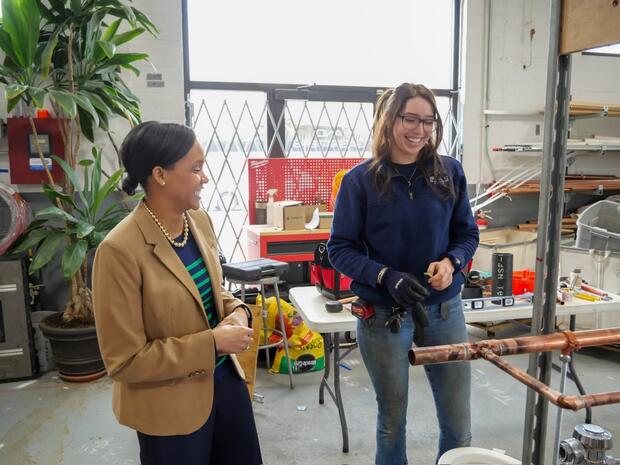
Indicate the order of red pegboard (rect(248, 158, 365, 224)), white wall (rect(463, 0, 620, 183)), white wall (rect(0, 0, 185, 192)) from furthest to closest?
white wall (rect(463, 0, 620, 183)), red pegboard (rect(248, 158, 365, 224)), white wall (rect(0, 0, 185, 192))

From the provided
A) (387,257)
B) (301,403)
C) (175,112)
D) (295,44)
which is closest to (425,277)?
(387,257)

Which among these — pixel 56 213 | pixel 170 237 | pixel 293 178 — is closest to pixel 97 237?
pixel 56 213

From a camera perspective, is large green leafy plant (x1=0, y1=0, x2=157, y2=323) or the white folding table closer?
the white folding table

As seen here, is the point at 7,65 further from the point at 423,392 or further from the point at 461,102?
the point at 461,102

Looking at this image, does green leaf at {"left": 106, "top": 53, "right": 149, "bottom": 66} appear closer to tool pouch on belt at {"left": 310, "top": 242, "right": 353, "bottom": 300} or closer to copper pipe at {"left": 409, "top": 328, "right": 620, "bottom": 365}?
tool pouch on belt at {"left": 310, "top": 242, "right": 353, "bottom": 300}

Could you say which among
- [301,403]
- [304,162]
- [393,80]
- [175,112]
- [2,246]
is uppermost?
[393,80]

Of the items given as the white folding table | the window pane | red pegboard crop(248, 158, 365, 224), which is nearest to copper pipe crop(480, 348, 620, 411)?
the white folding table

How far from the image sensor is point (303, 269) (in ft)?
13.1

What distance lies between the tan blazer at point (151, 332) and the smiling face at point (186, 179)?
8 cm

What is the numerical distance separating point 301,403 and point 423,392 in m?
0.67

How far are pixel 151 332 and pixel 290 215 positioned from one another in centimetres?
236

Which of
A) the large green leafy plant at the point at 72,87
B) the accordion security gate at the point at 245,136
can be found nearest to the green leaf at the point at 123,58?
the large green leafy plant at the point at 72,87

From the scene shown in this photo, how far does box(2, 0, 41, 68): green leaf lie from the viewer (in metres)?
2.66

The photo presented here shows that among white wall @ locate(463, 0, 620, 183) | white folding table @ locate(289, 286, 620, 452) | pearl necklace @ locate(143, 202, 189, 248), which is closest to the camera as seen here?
pearl necklace @ locate(143, 202, 189, 248)
